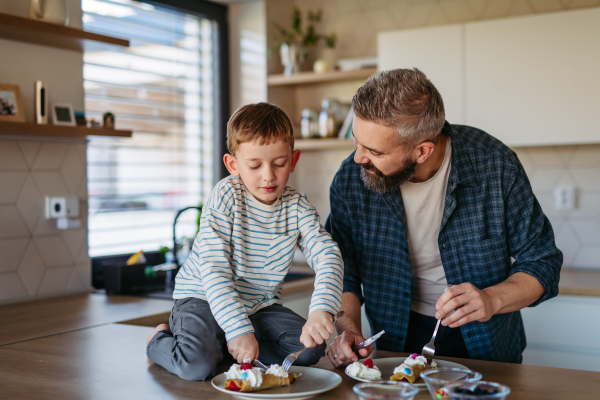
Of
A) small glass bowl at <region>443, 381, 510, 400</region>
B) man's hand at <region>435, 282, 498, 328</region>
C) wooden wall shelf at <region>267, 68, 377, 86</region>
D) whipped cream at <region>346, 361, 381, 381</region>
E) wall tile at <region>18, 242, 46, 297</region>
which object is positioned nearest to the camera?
small glass bowl at <region>443, 381, 510, 400</region>

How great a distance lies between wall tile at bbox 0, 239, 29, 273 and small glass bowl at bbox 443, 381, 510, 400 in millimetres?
1798

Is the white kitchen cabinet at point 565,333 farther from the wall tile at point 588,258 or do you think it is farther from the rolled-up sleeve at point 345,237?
the rolled-up sleeve at point 345,237

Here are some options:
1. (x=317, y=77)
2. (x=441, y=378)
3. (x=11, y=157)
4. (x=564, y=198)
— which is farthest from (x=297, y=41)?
(x=441, y=378)

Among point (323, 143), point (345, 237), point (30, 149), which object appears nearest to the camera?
point (345, 237)

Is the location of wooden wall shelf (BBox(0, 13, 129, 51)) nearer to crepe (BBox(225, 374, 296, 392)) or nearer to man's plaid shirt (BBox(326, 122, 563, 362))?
man's plaid shirt (BBox(326, 122, 563, 362))

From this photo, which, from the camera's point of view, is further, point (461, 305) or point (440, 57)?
point (440, 57)

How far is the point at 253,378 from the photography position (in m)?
1.11

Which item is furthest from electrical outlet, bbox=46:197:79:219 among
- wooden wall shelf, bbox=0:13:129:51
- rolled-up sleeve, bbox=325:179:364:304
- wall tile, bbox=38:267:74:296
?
rolled-up sleeve, bbox=325:179:364:304

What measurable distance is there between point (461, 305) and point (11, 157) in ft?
5.57

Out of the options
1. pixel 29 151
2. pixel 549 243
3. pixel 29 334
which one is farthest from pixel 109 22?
pixel 549 243

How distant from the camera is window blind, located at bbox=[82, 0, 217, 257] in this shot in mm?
2729

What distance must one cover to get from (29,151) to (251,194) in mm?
1193

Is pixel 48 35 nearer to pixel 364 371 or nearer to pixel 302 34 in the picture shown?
pixel 302 34

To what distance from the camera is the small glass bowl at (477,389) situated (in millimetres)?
872
